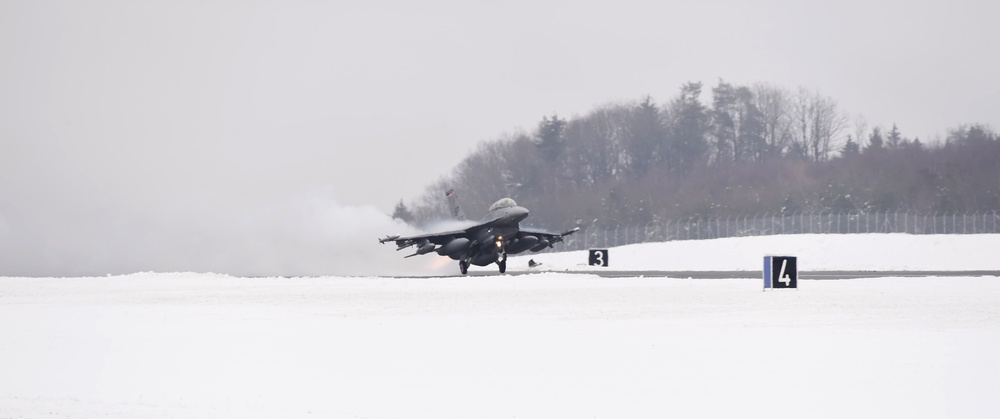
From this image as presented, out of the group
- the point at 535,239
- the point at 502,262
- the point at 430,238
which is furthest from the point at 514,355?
the point at 430,238

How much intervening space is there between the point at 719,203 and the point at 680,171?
69.1ft

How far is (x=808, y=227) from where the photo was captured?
81.2 metres

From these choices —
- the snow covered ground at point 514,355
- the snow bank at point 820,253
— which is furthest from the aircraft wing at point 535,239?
the snow covered ground at point 514,355

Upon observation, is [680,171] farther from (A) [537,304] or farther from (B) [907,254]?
(A) [537,304]

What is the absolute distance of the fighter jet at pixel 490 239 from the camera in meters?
50.8

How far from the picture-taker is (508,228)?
168 ft

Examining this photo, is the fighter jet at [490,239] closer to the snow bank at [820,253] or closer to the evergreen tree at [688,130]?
the snow bank at [820,253]

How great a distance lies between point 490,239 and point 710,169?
73625 mm

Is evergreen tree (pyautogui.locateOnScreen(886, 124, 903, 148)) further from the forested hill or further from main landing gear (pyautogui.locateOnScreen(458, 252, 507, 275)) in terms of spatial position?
main landing gear (pyautogui.locateOnScreen(458, 252, 507, 275))

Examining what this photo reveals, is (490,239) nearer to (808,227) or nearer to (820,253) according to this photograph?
(820,253)

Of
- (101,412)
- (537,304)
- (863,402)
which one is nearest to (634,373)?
(863,402)

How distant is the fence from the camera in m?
77.2

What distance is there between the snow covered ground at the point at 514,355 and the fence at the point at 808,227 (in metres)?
43.1

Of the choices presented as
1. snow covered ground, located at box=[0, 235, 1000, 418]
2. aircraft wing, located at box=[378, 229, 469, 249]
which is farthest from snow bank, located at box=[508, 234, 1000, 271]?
snow covered ground, located at box=[0, 235, 1000, 418]
